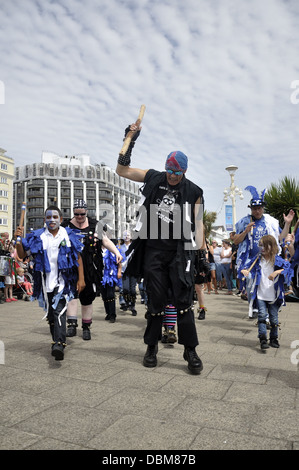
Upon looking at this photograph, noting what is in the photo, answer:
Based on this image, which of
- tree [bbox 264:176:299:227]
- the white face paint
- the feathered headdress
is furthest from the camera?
tree [bbox 264:176:299:227]

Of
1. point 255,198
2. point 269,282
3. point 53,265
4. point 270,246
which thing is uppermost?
point 255,198

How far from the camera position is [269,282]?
5383mm

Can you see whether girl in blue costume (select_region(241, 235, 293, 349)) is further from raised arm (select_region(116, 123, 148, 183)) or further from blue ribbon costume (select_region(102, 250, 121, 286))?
blue ribbon costume (select_region(102, 250, 121, 286))

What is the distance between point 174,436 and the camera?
2.46 m

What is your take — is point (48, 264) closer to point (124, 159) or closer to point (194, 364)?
point (124, 159)

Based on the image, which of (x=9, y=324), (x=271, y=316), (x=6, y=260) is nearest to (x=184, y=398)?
(x=271, y=316)

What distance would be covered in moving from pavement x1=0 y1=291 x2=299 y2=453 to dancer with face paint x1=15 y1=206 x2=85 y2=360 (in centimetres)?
59

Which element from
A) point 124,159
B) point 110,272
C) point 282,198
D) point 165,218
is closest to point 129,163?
point 124,159

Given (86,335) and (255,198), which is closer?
(86,335)

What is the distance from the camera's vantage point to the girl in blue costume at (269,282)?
207 inches

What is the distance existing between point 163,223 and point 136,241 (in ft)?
1.19

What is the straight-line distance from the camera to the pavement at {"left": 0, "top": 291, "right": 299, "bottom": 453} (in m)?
2.43

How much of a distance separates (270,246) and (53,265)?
2889 mm

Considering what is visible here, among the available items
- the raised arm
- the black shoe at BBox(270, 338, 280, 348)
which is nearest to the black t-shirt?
the raised arm
